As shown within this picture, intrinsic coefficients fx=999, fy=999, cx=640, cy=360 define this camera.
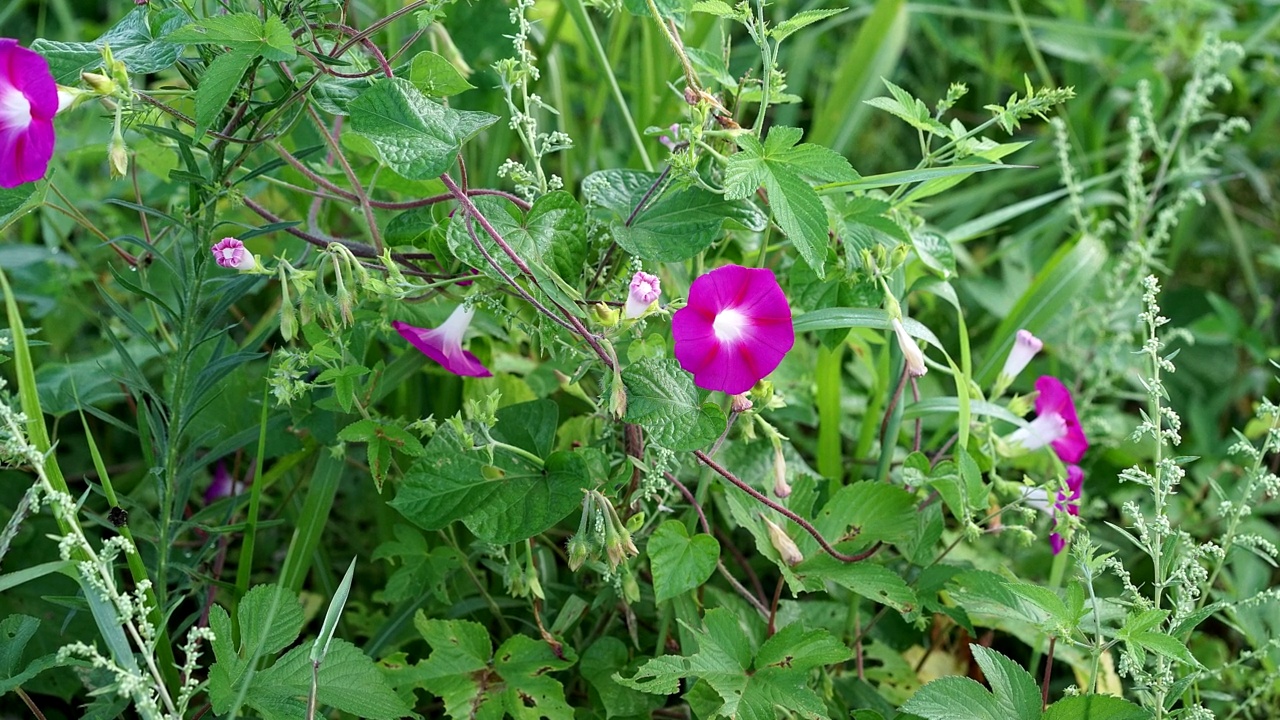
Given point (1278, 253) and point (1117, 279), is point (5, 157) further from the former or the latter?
point (1278, 253)

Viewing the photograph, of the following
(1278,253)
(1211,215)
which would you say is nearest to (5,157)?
(1278,253)

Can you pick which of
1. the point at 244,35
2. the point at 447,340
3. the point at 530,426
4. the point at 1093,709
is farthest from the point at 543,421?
the point at 1093,709

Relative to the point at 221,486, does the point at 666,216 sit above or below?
above

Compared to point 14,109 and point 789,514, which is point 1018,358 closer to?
point 789,514

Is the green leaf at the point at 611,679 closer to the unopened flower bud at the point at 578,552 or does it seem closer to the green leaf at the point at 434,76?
the unopened flower bud at the point at 578,552

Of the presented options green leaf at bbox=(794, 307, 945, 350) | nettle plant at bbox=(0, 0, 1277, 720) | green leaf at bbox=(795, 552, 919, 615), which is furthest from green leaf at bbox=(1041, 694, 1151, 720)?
green leaf at bbox=(794, 307, 945, 350)
